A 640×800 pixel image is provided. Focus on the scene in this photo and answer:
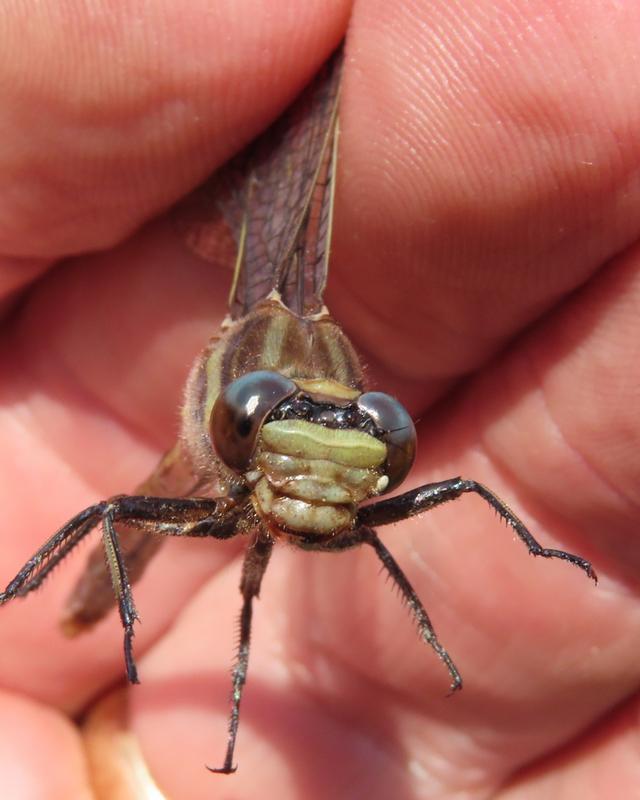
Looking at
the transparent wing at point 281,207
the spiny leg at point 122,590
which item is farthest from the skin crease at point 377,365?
the spiny leg at point 122,590

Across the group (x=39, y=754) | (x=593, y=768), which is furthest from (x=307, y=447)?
(x=39, y=754)

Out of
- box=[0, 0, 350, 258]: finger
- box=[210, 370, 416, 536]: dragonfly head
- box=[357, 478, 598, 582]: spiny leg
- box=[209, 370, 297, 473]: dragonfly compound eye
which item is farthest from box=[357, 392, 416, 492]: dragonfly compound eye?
box=[0, 0, 350, 258]: finger

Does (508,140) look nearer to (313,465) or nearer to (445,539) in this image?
(313,465)

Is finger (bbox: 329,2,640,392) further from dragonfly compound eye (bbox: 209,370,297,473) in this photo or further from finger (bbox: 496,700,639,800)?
finger (bbox: 496,700,639,800)

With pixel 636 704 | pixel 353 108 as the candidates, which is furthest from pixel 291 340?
pixel 636 704

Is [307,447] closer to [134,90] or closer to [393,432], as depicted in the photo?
[393,432]

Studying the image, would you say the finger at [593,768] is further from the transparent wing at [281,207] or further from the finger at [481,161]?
the transparent wing at [281,207]
